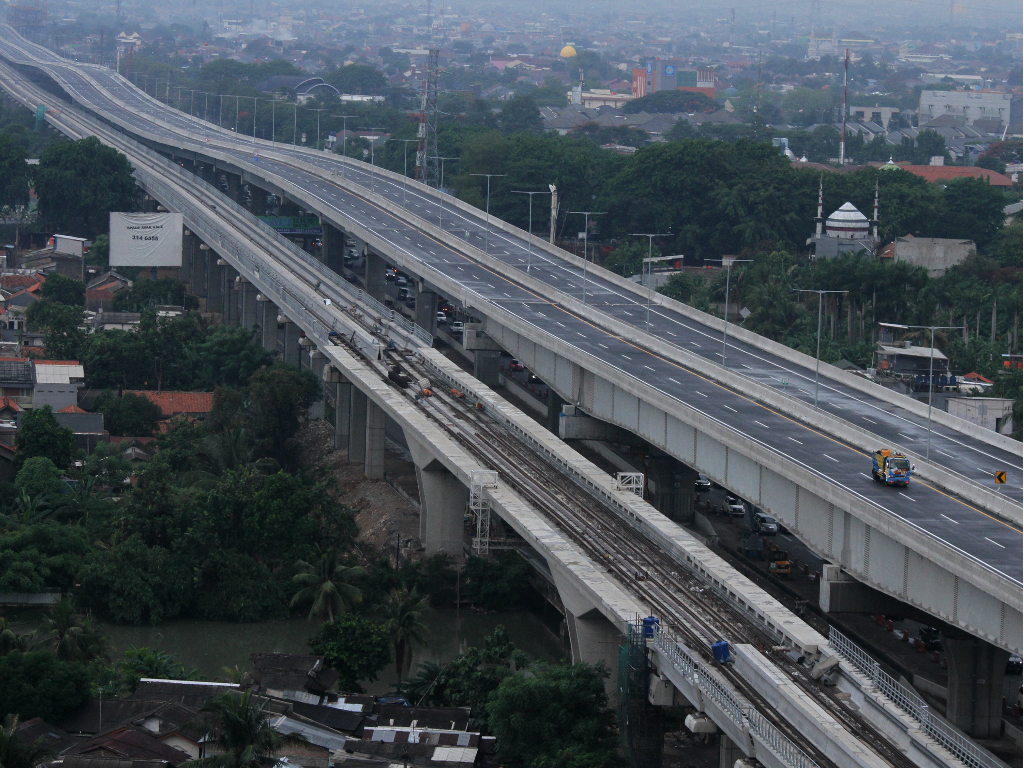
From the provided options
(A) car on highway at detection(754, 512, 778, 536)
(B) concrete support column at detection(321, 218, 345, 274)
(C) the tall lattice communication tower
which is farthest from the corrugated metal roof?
(C) the tall lattice communication tower

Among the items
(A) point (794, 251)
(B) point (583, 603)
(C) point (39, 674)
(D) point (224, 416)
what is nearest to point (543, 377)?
(D) point (224, 416)

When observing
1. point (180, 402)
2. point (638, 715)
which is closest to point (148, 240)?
point (180, 402)

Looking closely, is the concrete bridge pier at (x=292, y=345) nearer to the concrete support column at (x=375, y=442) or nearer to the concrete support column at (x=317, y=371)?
the concrete support column at (x=317, y=371)

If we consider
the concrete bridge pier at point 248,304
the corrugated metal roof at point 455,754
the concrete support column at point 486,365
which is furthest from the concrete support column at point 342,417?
the corrugated metal roof at point 455,754

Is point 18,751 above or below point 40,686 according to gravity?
above

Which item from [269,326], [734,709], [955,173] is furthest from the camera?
[955,173]

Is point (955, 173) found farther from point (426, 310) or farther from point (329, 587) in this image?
point (329, 587)

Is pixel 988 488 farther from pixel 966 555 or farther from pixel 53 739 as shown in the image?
pixel 53 739
